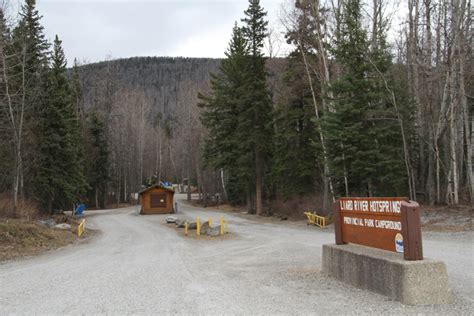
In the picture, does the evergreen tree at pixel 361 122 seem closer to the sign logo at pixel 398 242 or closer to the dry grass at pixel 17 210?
the sign logo at pixel 398 242

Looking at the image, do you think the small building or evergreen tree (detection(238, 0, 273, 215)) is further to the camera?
the small building

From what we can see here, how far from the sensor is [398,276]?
6.41 metres

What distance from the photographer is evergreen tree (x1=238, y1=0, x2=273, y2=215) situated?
34844 mm

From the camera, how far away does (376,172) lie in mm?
21094

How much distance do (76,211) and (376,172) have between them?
108 feet

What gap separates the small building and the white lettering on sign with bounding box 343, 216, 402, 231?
38442 mm

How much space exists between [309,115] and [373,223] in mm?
23469

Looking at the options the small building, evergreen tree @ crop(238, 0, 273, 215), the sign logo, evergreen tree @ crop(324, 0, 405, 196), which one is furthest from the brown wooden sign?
the small building

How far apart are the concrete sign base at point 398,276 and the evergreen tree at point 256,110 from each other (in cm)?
2674

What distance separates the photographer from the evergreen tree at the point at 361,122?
67.9ft

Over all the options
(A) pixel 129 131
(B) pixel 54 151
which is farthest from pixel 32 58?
(A) pixel 129 131

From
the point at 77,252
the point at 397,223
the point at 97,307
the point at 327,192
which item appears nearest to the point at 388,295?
the point at 397,223

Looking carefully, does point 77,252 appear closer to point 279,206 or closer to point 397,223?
point 397,223

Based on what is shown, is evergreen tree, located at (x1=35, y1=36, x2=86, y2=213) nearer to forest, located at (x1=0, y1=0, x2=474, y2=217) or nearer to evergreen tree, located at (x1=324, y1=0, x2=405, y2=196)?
forest, located at (x1=0, y1=0, x2=474, y2=217)
